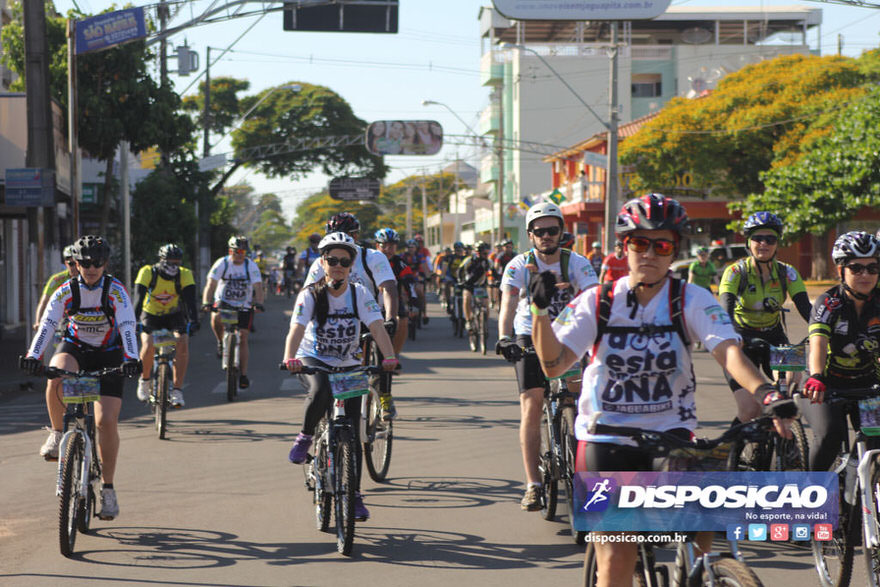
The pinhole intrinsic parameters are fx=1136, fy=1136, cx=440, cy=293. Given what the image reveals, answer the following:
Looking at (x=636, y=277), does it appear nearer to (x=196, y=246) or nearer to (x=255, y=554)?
(x=255, y=554)

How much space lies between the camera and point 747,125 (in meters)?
46.2

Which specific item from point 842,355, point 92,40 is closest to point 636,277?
point 842,355

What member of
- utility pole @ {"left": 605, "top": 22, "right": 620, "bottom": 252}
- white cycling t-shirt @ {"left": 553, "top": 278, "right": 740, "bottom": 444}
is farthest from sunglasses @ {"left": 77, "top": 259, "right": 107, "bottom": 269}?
utility pole @ {"left": 605, "top": 22, "right": 620, "bottom": 252}

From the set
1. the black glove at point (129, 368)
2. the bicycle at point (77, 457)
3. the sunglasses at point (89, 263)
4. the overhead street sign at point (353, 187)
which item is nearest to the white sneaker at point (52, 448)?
the bicycle at point (77, 457)

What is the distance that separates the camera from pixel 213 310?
14.2 meters

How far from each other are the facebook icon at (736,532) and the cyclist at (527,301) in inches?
130

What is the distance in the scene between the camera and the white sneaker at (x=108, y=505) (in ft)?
24.0

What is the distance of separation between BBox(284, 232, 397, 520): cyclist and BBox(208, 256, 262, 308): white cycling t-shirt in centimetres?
699

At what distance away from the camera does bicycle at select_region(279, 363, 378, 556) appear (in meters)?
6.62

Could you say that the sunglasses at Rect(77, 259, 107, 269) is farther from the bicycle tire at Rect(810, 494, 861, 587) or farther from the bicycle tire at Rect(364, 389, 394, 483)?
the bicycle tire at Rect(810, 494, 861, 587)

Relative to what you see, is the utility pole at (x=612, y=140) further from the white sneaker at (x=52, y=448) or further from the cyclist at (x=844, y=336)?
the cyclist at (x=844, y=336)

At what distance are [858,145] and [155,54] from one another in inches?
877

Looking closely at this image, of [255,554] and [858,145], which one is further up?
[858,145]

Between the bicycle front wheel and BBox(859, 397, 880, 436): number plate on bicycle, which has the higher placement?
BBox(859, 397, 880, 436): number plate on bicycle
